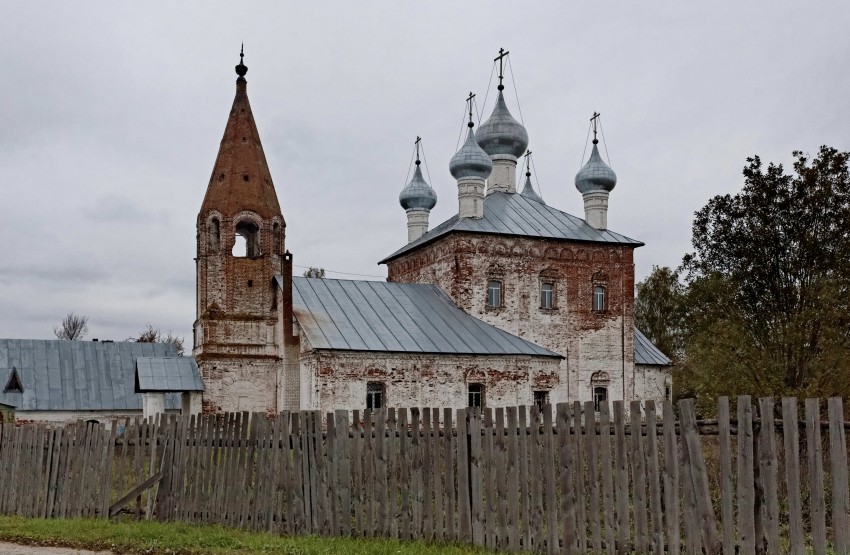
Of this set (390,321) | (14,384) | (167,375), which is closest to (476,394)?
(390,321)

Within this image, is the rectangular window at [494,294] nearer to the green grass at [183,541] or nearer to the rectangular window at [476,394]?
the rectangular window at [476,394]

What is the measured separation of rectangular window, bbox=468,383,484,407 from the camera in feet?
72.5

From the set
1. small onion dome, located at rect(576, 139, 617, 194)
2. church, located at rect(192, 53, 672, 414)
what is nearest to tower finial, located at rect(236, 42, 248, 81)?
church, located at rect(192, 53, 672, 414)

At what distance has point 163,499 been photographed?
10008 millimetres

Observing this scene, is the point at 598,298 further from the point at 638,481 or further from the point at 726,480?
the point at 726,480

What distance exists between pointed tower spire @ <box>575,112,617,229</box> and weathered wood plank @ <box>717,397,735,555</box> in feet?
68.6

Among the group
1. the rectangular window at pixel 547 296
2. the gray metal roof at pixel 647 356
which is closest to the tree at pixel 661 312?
the gray metal roof at pixel 647 356

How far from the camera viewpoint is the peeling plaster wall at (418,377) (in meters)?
20.6

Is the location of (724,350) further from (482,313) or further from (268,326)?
(268,326)

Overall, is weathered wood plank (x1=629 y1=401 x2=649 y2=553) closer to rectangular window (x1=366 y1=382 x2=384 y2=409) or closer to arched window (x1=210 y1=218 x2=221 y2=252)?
rectangular window (x1=366 y1=382 x2=384 y2=409)

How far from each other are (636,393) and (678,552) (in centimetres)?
2075

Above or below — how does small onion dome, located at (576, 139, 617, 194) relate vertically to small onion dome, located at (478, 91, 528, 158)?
below

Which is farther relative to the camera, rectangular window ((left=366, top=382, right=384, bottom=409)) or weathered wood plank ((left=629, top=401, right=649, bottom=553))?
rectangular window ((left=366, top=382, right=384, bottom=409))

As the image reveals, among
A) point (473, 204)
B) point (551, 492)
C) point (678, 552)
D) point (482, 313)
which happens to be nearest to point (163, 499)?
point (551, 492)
